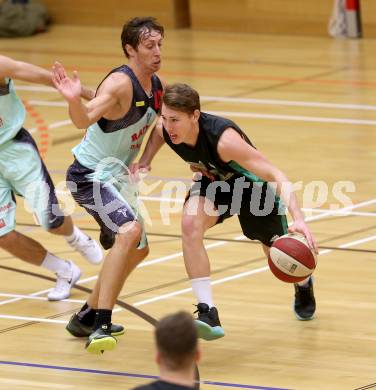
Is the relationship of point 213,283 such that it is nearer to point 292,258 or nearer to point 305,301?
point 305,301

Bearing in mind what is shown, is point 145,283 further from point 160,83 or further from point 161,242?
point 160,83

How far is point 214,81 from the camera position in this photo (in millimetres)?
16875

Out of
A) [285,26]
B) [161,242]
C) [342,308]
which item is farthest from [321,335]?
[285,26]

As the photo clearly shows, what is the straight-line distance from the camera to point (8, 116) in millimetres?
8539

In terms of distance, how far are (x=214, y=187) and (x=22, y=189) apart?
1.68 meters

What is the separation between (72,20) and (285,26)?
4264 millimetres

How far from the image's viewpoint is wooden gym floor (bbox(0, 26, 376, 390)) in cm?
722

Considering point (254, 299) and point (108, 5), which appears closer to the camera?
point (254, 299)

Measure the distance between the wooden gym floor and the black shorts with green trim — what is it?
2.30 feet

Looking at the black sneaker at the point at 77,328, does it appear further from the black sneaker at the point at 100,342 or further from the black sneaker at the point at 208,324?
the black sneaker at the point at 208,324

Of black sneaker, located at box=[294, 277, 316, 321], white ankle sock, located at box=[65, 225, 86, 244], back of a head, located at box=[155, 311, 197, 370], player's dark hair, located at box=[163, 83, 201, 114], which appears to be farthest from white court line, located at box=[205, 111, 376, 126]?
back of a head, located at box=[155, 311, 197, 370]

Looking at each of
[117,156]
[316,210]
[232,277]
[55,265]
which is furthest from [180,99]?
[316,210]

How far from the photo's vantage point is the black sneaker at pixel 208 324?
711 cm

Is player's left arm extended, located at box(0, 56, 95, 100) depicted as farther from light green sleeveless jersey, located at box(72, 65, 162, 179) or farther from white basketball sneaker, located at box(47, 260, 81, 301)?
white basketball sneaker, located at box(47, 260, 81, 301)
